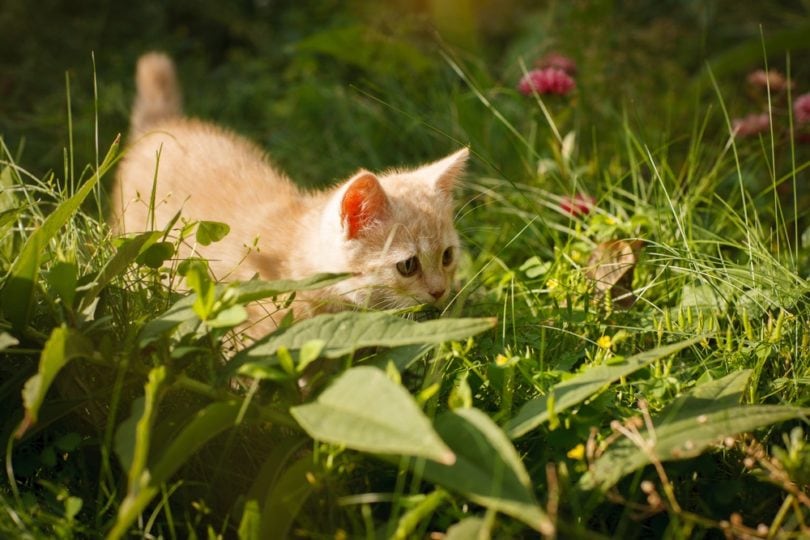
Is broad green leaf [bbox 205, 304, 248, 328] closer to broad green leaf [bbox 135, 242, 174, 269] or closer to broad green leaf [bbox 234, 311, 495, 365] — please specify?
broad green leaf [bbox 234, 311, 495, 365]

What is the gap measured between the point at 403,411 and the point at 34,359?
660mm

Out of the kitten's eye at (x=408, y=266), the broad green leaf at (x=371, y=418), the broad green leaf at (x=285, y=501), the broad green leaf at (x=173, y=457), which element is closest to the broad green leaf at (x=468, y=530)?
the broad green leaf at (x=371, y=418)

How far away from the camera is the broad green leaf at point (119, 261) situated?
1238mm

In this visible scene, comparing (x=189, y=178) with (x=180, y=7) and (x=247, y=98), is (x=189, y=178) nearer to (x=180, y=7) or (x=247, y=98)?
(x=247, y=98)

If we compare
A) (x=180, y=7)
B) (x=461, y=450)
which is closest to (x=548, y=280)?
(x=461, y=450)

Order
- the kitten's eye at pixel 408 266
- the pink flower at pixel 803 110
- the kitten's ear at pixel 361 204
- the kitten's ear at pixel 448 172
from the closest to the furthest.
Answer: the kitten's ear at pixel 361 204 → the kitten's eye at pixel 408 266 → the kitten's ear at pixel 448 172 → the pink flower at pixel 803 110

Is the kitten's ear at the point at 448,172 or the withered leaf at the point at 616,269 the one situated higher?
the kitten's ear at the point at 448,172

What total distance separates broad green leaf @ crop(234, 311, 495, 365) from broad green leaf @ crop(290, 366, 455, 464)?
0.06m

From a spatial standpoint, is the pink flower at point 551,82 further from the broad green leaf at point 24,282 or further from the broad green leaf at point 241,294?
the broad green leaf at point 24,282

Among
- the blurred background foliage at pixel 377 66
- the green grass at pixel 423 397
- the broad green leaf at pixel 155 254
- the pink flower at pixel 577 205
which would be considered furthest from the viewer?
the blurred background foliage at pixel 377 66

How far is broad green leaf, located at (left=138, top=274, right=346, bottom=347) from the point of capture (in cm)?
115

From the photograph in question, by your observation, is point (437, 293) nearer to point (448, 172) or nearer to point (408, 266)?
point (408, 266)

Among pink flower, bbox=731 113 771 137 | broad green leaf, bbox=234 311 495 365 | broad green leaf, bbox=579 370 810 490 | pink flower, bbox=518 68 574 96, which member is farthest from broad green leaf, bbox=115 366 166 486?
pink flower, bbox=731 113 771 137

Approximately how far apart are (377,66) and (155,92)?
835 millimetres
